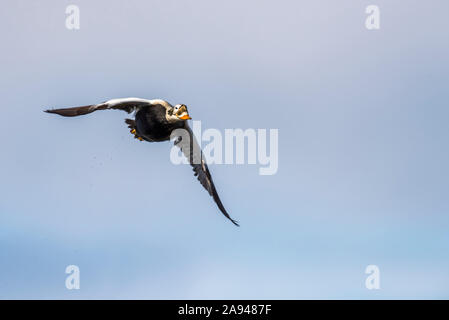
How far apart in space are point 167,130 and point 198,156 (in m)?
3.84

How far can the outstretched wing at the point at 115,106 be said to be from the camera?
27.7 m

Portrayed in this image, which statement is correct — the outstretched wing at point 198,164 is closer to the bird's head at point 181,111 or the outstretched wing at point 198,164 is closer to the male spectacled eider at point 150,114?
the male spectacled eider at point 150,114

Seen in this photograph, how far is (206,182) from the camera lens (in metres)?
32.0

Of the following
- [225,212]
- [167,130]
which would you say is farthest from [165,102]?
[225,212]

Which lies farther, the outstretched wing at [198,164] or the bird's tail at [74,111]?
the outstretched wing at [198,164]

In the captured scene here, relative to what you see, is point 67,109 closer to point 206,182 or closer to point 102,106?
point 102,106

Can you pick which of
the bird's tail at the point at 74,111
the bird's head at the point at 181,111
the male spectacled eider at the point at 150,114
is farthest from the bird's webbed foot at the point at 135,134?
the bird's head at the point at 181,111

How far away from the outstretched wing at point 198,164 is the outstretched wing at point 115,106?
2.71 m

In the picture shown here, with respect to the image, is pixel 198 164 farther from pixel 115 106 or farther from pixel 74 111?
pixel 74 111

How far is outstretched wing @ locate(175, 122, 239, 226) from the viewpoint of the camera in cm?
3106

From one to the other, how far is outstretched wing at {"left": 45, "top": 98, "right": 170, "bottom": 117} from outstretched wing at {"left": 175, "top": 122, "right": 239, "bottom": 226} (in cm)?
271

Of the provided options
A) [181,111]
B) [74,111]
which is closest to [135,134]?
[74,111]

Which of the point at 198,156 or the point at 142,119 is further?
the point at 198,156

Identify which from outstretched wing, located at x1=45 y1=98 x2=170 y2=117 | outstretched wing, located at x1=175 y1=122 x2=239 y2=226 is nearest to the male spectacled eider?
outstretched wing, located at x1=45 y1=98 x2=170 y2=117
